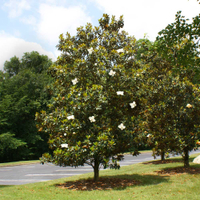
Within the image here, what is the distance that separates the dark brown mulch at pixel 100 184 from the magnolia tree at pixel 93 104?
1.68 feet

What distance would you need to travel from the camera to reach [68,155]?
824cm

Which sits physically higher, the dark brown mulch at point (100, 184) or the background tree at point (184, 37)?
the background tree at point (184, 37)

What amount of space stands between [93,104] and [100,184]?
10.5ft

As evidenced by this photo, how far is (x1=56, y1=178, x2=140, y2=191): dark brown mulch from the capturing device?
352 inches

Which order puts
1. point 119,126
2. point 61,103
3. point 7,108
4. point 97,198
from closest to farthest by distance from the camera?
point 97,198 → point 119,126 → point 61,103 → point 7,108

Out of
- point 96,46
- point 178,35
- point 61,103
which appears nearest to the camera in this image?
point 61,103

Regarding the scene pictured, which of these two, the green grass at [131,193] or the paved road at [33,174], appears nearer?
the green grass at [131,193]

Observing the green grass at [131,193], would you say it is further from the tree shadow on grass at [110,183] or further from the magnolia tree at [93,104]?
the magnolia tree at [93,104]

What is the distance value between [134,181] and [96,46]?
5.79 m

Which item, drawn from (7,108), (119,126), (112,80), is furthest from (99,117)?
(7,108)

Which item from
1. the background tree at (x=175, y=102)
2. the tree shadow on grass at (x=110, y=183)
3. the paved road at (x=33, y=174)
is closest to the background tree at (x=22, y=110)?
the paved road at (x=33, y=174)

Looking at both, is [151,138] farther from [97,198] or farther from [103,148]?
[97,198]

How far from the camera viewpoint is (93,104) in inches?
339

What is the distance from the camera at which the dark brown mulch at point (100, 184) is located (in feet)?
29.4
